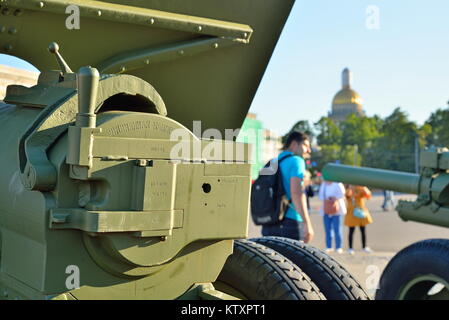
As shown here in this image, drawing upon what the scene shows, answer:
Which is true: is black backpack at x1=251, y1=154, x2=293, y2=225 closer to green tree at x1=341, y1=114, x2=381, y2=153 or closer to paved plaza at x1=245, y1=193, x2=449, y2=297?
paved plaza at x1=245, y1=193, x2=449, y2=297

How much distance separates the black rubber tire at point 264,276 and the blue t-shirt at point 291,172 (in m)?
2.69

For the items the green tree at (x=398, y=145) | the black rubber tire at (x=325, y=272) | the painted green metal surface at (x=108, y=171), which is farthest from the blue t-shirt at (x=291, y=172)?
the green tree at (x=398, y=145)

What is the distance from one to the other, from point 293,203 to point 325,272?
2648 millimetres

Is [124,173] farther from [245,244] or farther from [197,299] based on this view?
[245,244]

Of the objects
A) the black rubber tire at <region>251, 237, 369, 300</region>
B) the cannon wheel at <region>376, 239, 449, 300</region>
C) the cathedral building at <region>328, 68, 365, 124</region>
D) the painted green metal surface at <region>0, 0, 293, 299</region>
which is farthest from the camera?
the cathedral building at <region>328, 68, 365, 124</region>

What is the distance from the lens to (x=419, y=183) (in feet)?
17.3

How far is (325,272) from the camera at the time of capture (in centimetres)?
316

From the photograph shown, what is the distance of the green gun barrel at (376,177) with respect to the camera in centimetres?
551

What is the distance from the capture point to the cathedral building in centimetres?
12100

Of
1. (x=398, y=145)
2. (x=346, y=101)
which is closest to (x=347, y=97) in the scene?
(x=346, y=101)

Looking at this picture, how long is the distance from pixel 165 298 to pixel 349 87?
4900 inches

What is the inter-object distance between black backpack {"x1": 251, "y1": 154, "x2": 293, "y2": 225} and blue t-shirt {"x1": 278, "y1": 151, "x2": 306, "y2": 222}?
43 millimetres

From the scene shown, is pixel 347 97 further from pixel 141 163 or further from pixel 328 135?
pixel 141 163

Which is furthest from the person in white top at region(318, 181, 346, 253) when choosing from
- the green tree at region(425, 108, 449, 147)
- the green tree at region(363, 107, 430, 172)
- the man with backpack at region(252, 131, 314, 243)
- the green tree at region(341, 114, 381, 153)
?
the green tree at region(341, 114, 381, 153)
